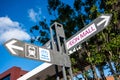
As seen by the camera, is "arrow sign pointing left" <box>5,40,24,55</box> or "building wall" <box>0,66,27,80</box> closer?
"arrow sign pointing left" <box>5,40,24,55</box>

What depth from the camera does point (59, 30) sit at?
3.52m

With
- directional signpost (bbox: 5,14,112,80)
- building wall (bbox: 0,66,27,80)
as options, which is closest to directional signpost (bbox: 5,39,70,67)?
directional signpost (bbox: 5,14,112,80)

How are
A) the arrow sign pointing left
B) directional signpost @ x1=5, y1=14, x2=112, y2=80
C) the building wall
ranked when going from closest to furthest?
1. the arrow sign pointing left
2. directional signpost @ x1=5, y1=14, x2=112, y2=80
3. the building wall

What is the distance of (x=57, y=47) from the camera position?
335 centimetres

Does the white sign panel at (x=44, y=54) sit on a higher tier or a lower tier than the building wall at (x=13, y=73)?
lower

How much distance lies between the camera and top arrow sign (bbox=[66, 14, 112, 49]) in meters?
3.36

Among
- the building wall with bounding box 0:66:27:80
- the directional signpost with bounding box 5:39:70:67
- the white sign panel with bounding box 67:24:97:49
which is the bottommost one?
the directional signpost with bounding box 5:39:70:67

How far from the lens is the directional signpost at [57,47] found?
9.48 feet

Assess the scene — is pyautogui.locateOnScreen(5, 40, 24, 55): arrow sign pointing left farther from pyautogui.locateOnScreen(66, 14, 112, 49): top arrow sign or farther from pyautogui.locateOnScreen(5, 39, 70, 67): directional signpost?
pyautogui.locateOnScreen(66, 14, 112, 49): top arrow sign

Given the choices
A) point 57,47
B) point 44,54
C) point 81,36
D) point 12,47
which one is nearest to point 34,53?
point 44,54

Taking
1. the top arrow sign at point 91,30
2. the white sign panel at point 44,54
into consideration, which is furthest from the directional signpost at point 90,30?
the white sign panel at point 44,54

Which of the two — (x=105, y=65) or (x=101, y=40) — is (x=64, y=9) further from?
(x=105, y=65)

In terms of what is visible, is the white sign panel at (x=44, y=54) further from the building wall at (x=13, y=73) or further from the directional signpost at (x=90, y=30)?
the building wall at (x=13, y=73)

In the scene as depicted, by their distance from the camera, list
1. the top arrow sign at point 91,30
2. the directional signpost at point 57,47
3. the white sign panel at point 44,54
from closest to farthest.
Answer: the directional signpost at point 57,47 → the white sign panel at point 44,54 → the top arrow sign at point 91,30
